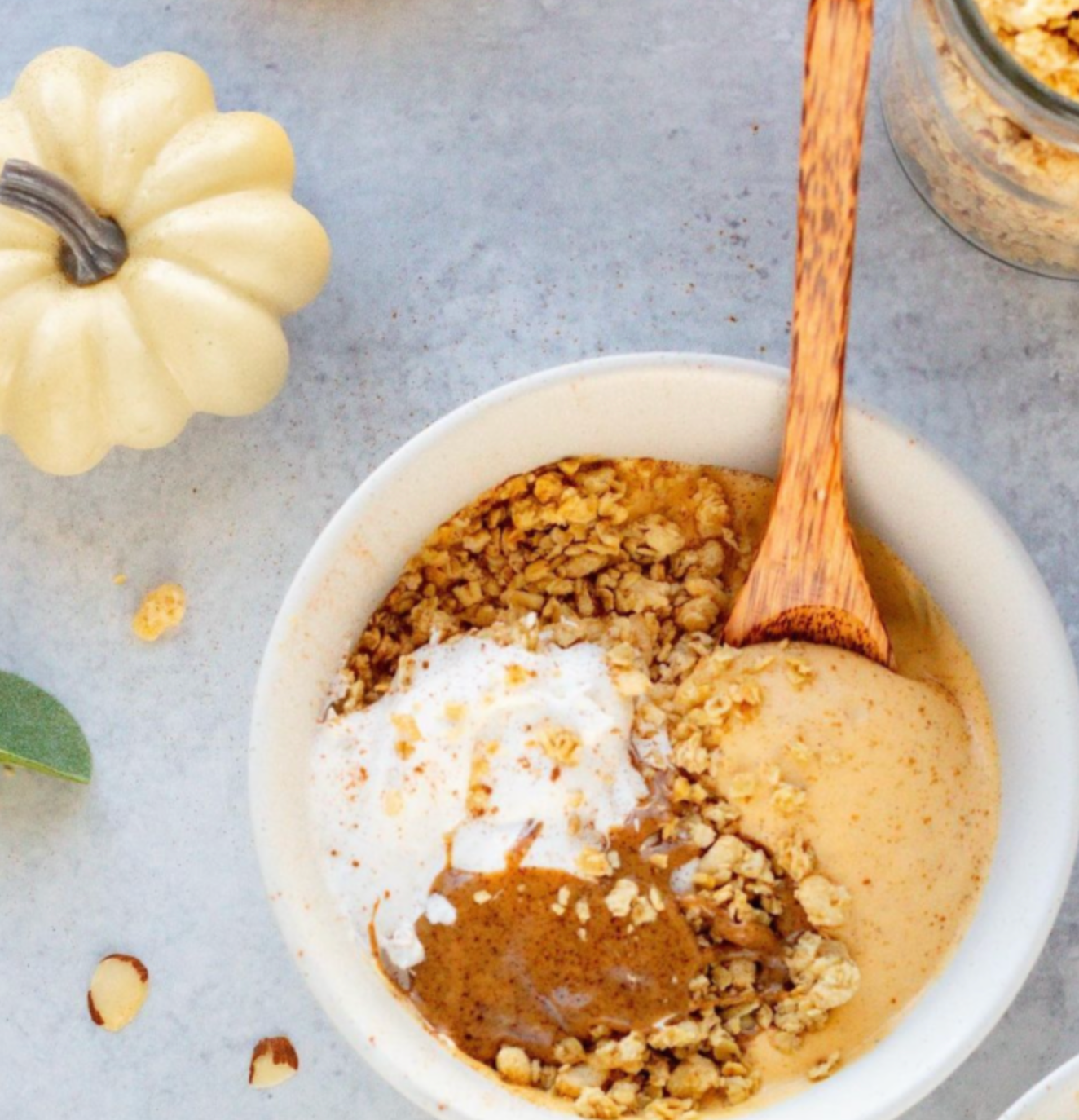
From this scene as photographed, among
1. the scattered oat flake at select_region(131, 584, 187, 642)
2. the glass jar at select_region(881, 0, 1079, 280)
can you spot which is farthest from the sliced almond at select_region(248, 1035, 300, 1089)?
the glass jar at select_region(881, 0, 1079, 280)

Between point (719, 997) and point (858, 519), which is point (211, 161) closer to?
point (858, 519)

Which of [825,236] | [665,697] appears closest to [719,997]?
[665,697]

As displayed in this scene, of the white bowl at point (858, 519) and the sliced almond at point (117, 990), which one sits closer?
the white bowl at point (858, 519)

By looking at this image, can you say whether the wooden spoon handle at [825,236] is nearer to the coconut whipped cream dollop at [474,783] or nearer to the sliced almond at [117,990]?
the coconut whipped cream dollop at [474,783]

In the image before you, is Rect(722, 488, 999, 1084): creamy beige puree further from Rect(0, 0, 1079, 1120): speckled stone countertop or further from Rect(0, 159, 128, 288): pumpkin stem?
Rect(0, 159, 128, 288): pumpkin stem

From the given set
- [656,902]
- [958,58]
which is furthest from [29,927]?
[958,58]

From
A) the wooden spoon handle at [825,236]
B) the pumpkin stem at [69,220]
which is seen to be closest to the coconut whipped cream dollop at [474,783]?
the wooden spoon handle at [825,236]

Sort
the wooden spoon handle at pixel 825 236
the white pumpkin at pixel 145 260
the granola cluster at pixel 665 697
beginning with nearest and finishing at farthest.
A: 1. the wooden spoon handle at pixel 825 236
2. the granola cluster at pixel 665 697
3. the white pumpkin at pixel 145 260
